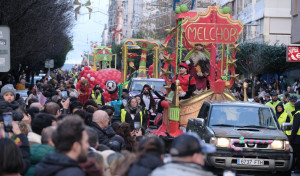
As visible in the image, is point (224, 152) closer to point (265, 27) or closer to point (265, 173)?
point (265, 173)

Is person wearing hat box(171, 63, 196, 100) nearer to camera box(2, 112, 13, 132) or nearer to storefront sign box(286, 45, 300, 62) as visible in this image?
camera box(2, 112, 13, 132)

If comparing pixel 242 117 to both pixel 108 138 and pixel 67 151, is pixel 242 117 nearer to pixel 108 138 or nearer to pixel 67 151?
pixel 108 138

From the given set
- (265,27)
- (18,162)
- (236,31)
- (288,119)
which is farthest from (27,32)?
(265,27)

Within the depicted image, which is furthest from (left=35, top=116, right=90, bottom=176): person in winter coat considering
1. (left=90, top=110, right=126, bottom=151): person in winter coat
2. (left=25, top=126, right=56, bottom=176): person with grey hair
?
(left=90, top=110, right=126, bottom=151): person in winter coat

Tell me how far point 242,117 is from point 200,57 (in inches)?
224

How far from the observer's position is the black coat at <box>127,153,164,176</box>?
4.91 metres

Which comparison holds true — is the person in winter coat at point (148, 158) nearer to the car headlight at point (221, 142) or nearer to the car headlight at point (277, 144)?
the car headlight at point (221, 142)

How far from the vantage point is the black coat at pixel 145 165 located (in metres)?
4.91

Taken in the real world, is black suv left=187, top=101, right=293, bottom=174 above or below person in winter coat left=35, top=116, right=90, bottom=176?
below

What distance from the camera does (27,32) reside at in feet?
89.6

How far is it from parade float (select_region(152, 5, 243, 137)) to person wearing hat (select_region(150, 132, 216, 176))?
10462mm

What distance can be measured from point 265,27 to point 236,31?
33805 mm

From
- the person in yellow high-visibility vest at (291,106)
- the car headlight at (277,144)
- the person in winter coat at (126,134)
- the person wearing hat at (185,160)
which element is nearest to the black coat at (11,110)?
the person in winter coat at (126,134)

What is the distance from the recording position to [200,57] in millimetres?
17719
